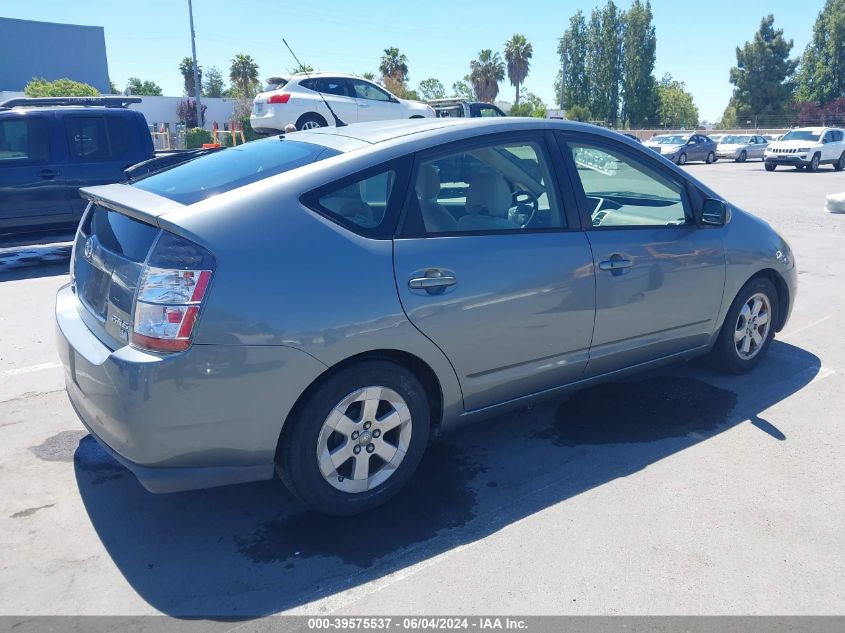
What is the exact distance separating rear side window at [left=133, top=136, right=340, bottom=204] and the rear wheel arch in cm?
92

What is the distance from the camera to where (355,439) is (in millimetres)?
3041

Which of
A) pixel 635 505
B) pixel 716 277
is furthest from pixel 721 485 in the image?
pixel 716 277

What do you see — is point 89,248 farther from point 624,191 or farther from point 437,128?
point 624,191

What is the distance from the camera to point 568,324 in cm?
362

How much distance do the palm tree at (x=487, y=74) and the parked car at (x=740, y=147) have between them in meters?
37.8

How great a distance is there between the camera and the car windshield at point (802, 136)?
91.2 feet

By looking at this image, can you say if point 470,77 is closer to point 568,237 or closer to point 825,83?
point 825,83

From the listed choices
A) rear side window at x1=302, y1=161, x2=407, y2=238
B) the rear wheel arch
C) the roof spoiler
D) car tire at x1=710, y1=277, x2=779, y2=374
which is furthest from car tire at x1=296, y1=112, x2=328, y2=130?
the rear wheel arch

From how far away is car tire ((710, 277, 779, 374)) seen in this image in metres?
4.57

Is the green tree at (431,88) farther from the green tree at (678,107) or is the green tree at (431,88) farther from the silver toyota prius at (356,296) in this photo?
the silver toyota prius at (356,296)

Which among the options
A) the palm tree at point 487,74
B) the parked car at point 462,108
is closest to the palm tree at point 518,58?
the palm tree at point 487,74

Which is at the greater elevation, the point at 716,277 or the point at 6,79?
the point at 6,79

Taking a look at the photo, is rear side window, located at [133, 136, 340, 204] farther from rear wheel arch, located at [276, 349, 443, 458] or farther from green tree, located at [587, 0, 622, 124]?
green tree, located at [587, 0, 622, 124]

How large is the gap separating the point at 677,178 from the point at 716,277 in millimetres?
661
